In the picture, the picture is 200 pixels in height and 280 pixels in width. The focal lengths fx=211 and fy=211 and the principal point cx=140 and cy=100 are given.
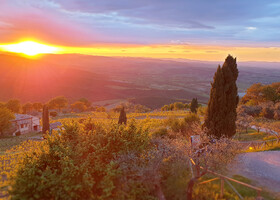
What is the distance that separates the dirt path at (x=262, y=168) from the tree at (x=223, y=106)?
2186mm

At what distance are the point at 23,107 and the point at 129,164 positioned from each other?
5269 cm

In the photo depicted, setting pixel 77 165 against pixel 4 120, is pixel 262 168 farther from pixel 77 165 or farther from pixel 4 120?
pixel 4 120

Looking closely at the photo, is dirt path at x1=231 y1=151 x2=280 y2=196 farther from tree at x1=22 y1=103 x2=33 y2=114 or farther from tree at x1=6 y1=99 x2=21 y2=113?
tree at x1=22 y1=103 x2=33 y2=114

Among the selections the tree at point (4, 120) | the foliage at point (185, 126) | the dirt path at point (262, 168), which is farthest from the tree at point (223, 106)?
the tree at point (4, 120)

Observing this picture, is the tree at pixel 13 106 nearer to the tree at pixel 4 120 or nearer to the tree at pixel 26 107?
the tree at pixel 26 107

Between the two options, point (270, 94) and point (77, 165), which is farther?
point (270, 94)

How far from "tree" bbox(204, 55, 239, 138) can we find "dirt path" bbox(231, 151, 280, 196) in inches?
86.1

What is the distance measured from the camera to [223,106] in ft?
44.2

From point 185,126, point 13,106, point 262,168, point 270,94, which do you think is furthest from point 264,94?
point 13,106

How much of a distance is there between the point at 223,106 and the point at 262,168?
452 centimetres

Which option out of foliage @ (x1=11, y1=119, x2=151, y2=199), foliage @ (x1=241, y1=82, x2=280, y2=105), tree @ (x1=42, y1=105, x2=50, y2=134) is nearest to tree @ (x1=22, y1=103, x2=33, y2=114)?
tree @ (x1=42, y1=105, x2=50, y2=134)

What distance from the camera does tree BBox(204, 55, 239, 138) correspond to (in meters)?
13.5

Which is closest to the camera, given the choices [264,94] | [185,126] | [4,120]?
[185,126]

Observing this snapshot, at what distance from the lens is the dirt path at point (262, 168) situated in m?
8.41
